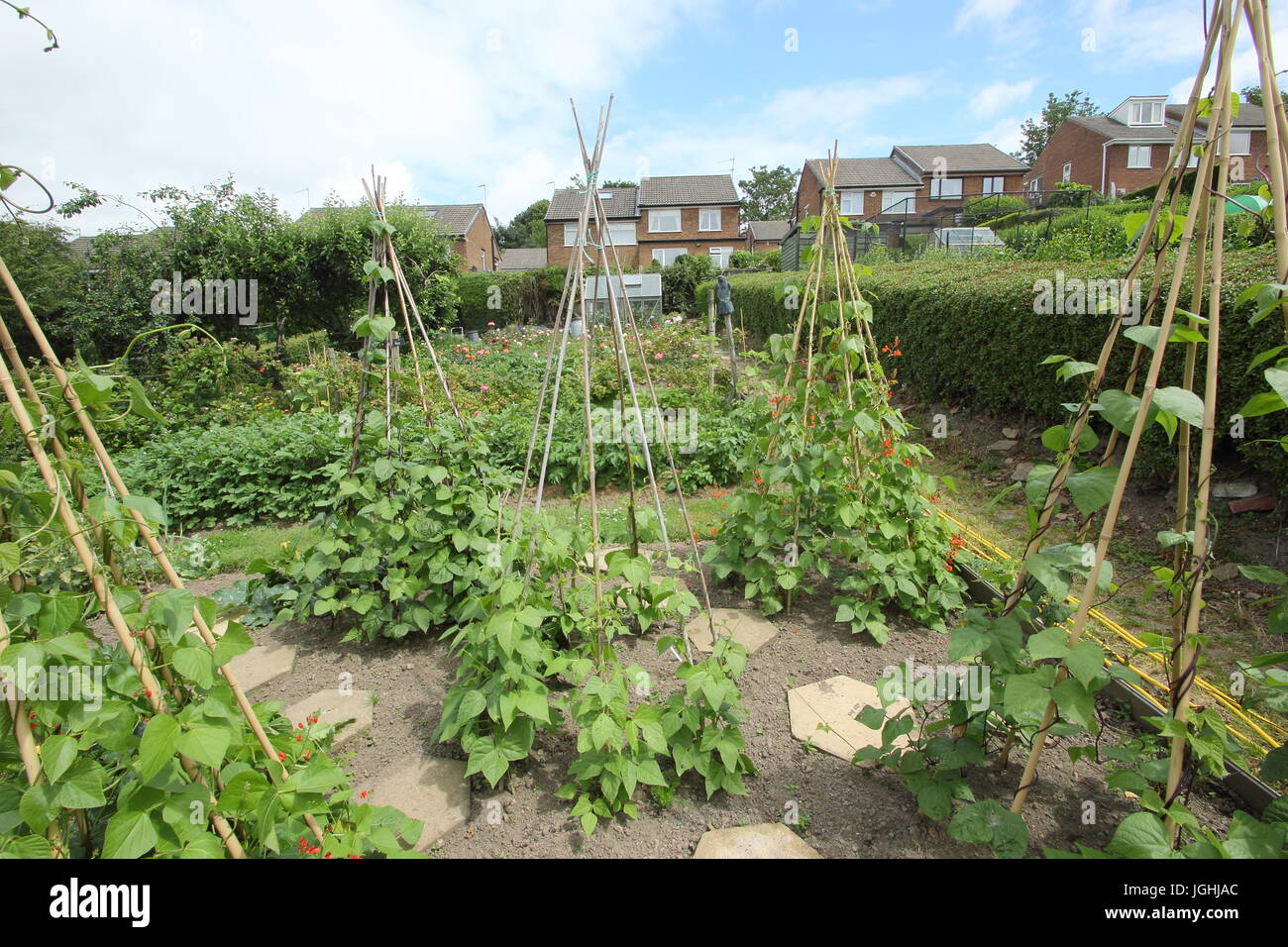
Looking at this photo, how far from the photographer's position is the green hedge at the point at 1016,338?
3674mm

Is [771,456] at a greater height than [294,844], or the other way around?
[771,456]

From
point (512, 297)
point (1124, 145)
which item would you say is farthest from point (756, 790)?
point (1124, 145)

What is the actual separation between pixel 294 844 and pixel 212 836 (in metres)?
0.34

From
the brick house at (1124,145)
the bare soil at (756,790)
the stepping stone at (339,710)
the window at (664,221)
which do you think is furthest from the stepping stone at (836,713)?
the window at (664,221)

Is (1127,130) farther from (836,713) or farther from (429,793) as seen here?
(429,793)

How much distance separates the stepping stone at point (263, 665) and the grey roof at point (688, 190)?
123 ft

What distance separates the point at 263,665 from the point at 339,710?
71 cm

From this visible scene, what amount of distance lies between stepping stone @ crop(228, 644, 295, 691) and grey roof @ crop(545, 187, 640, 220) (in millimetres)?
31518

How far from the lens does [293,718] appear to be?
2781 millimetres

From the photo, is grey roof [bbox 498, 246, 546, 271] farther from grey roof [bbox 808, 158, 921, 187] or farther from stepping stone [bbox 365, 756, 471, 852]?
stepping stone [bbox 365, 756, 471, 852]
